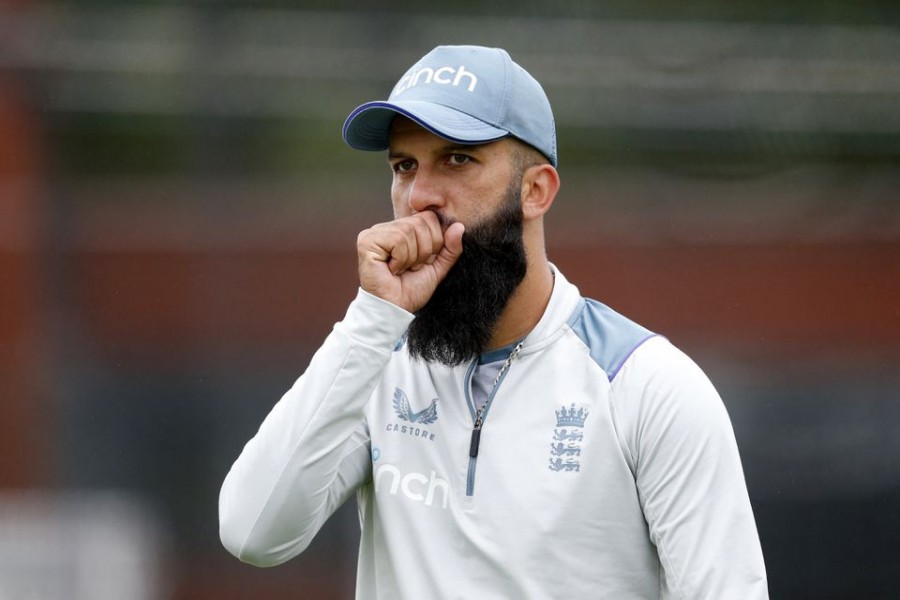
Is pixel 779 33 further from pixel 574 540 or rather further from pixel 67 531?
pixel 67 531

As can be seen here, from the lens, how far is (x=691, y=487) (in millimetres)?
1245

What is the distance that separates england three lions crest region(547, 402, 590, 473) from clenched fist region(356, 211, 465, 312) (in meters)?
0.23

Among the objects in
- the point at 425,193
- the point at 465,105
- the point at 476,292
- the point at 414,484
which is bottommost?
the point at 414,484

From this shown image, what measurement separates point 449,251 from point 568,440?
0.96 ft

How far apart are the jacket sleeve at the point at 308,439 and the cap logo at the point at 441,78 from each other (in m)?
0.31

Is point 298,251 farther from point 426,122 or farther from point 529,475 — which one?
point 529,475

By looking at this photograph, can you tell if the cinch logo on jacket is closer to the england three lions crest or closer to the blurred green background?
the england three lions crest

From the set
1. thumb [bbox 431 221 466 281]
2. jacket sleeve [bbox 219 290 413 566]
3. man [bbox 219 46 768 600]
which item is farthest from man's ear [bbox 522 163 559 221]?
jacket sleeve [bbox 219 290 413 566]

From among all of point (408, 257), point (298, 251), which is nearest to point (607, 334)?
point (408, 257)

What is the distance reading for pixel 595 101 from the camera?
278 cm

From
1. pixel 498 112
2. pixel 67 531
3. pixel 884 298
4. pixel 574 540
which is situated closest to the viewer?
pixel 574 540

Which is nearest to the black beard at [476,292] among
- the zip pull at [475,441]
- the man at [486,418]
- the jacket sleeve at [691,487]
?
the man at [486,418]

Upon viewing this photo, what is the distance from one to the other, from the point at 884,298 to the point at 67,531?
2.12 meters

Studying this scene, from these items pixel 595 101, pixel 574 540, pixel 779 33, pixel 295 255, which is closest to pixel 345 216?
pixel 295 255
